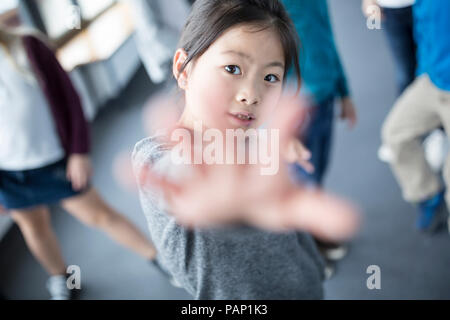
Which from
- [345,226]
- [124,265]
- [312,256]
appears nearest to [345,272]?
[345,226]

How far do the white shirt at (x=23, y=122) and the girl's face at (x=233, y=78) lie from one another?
322 mm

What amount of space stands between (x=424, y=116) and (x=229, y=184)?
15.7 inches

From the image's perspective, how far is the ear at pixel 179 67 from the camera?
1.30 ft

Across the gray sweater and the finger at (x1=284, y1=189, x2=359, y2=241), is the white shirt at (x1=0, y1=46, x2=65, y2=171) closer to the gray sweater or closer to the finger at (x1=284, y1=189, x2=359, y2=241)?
the gray sweater

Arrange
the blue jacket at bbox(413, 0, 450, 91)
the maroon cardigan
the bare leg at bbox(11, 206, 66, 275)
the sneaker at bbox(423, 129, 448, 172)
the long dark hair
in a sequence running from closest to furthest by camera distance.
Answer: the long dark hair
the blue jacket at bbox(413, 0, 450, 91)
the maroon cardigan
the bare leg at bbox(11, 206, 66, 275)
the sneaker at bbox(423, 129, 448, 172)

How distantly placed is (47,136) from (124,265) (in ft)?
1.10

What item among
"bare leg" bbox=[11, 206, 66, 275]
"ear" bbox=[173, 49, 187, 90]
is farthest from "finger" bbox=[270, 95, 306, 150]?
"bare leg" bbox=[11, 206, 66, 275]

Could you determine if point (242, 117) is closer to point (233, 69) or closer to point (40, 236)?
point (233, 69)

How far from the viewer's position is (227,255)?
49 cm

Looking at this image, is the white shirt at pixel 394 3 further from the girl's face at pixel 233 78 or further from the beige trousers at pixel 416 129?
A: the girl's face at pixel 233 78

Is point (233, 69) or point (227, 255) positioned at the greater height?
point (233, 69)

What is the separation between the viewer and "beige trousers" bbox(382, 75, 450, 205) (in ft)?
1.87

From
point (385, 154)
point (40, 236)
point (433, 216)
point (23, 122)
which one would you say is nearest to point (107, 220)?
point (40, 236)
